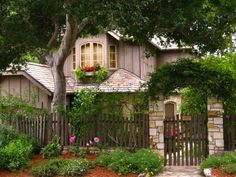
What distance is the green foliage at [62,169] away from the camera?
11336 millimetres

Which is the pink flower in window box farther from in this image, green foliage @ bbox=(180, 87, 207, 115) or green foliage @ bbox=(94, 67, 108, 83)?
green foliage @ bbox=(94, 67, 108, 83)

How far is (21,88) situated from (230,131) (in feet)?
44.5

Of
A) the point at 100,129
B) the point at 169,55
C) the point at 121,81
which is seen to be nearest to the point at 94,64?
the point at 121,81

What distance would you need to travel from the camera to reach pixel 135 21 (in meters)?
10.4

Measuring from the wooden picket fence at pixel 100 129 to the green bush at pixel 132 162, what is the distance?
4.59 feet

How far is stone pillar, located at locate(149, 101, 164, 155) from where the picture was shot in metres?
13.3

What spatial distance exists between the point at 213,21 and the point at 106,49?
9982 millimetres

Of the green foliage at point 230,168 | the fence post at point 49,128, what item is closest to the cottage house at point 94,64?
the fence post at point 49,128

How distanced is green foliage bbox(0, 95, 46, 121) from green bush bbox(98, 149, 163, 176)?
4306mm

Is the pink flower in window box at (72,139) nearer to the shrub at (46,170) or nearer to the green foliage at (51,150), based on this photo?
the green foliage at (51,150)

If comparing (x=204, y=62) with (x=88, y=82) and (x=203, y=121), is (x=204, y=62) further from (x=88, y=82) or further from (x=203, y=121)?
(x=88, y=82)

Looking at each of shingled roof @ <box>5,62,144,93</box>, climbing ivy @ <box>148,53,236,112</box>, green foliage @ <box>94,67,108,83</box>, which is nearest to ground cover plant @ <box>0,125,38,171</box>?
climbing ivy @ <box>148,53,236,112</box>

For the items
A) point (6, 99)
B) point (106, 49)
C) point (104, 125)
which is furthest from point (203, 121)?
point (106, 49)

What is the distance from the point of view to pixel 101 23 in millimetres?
11203
